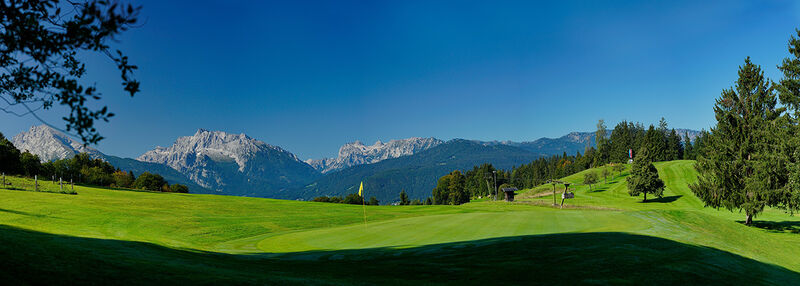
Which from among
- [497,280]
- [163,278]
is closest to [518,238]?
[497,280]

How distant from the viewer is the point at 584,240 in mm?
21672

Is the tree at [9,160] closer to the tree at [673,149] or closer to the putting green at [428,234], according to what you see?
the putting green at [428,234]

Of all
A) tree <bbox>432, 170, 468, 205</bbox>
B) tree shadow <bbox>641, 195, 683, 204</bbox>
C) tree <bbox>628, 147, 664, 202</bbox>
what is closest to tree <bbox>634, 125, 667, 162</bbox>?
tree shadow <bbox>641, 195, 683, 204</bbox>

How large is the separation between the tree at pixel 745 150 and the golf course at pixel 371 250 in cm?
483

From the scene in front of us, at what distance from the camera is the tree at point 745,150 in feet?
126

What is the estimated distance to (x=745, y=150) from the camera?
134ft

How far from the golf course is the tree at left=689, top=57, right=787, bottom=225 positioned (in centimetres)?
483

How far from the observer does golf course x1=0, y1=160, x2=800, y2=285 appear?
11.6m

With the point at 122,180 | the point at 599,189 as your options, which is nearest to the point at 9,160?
the point at 122,180

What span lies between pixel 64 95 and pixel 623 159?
610ft

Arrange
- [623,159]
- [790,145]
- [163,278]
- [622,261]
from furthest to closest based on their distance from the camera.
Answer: [623,159] < [790,145] < [622,261] < [163,278]

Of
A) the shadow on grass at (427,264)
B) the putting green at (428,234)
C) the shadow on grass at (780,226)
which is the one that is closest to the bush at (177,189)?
the putting green at (428,234)

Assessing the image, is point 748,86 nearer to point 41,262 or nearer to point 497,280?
point 497,280

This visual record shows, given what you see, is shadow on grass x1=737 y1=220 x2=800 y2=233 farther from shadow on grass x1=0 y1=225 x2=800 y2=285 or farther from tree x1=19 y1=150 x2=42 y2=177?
tree x1=19 y1=150 x2=42 y2=177
